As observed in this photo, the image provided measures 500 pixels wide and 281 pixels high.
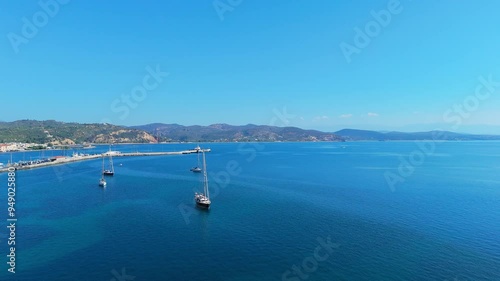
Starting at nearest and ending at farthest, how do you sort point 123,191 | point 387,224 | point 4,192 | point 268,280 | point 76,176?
point 268,280, point 387,224, point 4,192, point 123,191, point 76,176

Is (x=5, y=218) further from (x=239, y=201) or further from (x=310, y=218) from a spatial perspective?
(x=310, y=218)

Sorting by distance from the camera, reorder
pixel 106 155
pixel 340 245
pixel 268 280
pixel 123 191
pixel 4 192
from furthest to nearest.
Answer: pixel 106 155 < pixel 123 191 < pixel 4 192 < pixel 340 245 < pixel 268 280

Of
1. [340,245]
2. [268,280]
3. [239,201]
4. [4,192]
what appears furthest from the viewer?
[4,192]

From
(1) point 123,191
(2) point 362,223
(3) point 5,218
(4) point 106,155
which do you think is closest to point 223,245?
(2) point 362,223

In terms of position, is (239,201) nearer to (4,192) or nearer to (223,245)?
(223,245)

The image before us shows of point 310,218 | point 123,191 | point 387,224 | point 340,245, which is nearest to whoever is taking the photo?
point 340,245

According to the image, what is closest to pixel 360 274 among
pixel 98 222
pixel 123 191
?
pixel 98 222

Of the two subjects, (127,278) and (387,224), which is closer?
(127,278)

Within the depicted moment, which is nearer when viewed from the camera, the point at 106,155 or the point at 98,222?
the point at 98,222

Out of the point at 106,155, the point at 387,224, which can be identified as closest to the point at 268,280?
the point at 387,224
